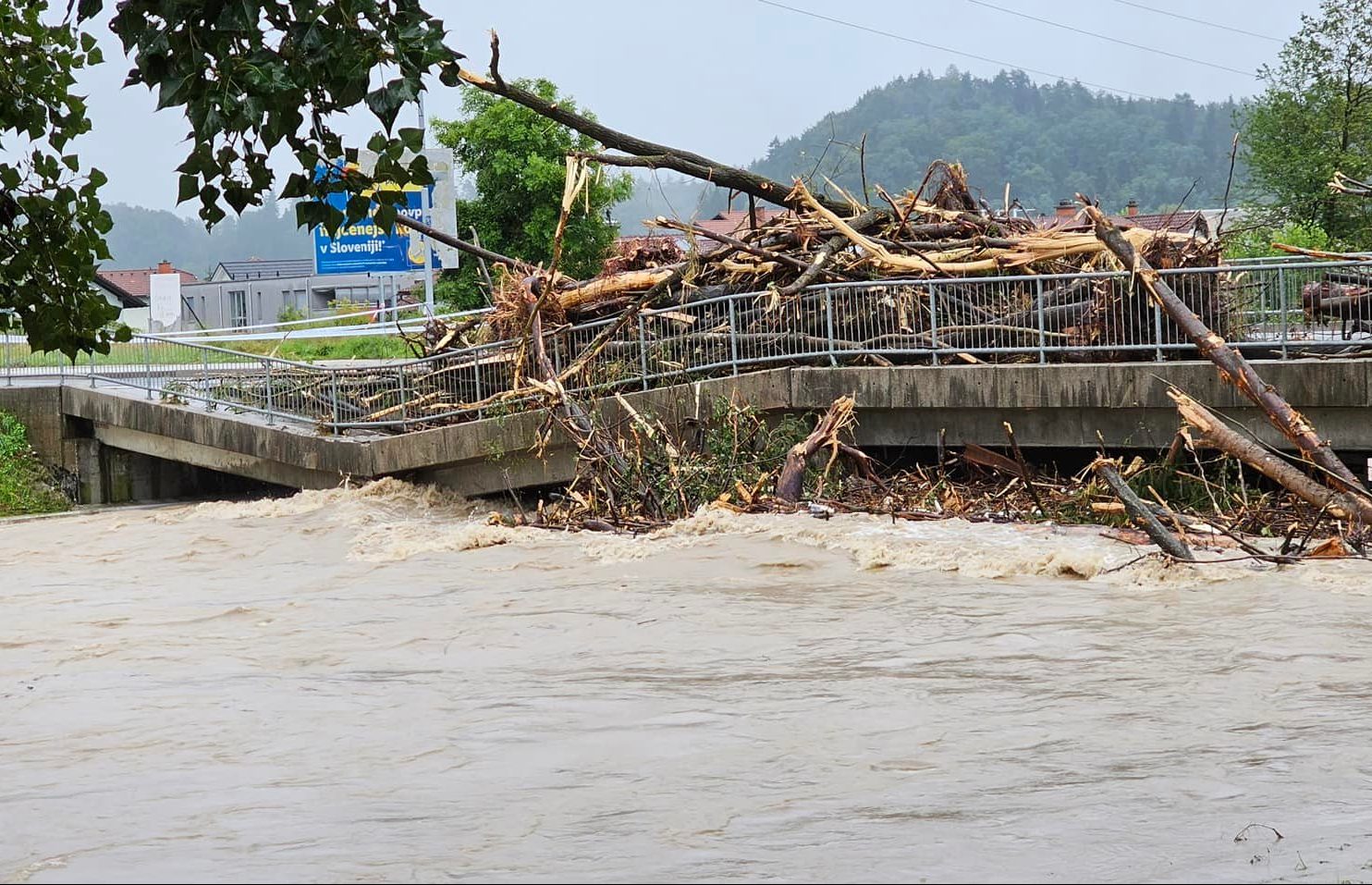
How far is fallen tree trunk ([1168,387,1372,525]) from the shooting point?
40.3 feet

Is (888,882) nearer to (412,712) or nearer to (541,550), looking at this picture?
(412,712)

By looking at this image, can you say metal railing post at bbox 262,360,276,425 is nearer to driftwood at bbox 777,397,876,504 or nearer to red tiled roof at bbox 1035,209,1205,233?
driftwood at bbox 777,397,876,504

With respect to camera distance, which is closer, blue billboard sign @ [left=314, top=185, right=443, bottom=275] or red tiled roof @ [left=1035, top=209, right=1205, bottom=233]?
red tiled roof @ [left=1035, top=209, right=1205, bottom=233]

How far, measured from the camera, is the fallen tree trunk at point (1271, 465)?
12.3m

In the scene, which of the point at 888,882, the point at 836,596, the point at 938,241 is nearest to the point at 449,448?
the point at 938,241

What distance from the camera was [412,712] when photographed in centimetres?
876

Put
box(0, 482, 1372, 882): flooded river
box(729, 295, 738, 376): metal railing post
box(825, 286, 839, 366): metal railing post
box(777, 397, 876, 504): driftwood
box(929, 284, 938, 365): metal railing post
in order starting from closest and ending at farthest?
box(0, 482, 1372, 882): flooded river → box(777, 397, 876, 504): driftwood → box(929, 284, 938, 365): metal railing post → box(825, 286, 839, 366): metal railing post → box(729, 295, 738, 376): metal railing post

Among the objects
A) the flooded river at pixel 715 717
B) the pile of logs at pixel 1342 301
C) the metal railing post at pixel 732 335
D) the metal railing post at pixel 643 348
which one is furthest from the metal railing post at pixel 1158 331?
the metal railing post at pixel 643 348

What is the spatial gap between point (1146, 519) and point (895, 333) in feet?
16.2

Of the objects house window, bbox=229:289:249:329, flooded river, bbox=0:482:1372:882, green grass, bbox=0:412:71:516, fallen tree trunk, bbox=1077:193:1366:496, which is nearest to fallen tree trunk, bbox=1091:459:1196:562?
flooded river, bbox=0:482:1372:882

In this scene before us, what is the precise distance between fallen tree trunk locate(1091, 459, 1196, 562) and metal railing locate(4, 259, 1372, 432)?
8.70ft

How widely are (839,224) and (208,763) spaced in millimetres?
11816

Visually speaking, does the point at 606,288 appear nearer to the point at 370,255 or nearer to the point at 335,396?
the point at 335,396

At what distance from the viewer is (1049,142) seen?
16175cm
